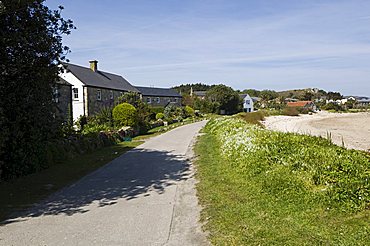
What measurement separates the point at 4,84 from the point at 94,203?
441 cm

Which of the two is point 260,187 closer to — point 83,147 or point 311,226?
point 311,226

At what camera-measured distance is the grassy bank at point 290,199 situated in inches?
189

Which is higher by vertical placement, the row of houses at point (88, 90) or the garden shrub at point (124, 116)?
the row of houses at point (88, 90)

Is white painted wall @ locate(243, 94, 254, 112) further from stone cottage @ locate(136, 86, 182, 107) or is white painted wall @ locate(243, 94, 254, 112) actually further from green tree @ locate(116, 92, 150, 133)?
green tree @ locate(116, 92, 150, 133)

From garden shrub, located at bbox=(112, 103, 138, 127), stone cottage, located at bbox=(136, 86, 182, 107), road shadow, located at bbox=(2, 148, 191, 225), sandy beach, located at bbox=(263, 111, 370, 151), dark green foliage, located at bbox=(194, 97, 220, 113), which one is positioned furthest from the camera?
dark green foliage, located at bbox=(194, 97, 220, 113)

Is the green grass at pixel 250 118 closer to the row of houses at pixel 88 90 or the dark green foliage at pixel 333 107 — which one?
the row of houses at pixel 88 90

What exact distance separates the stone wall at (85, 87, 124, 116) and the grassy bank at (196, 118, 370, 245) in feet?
91.4

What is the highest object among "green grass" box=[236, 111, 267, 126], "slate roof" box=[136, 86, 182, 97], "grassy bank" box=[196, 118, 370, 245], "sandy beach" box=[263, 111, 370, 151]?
"slate roof" box=[136, 86, 182, 97]

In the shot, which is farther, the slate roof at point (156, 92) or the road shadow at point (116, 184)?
the slate roof at point (156, 92)

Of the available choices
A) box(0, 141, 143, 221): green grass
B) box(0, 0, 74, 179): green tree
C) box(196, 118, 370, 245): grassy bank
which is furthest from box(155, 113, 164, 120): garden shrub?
box(196, 118, 370, 245): grassy bank

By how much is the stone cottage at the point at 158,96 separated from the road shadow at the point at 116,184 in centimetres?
4249

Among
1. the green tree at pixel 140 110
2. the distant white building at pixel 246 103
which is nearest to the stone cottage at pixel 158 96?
the distant white building at pixel 246 103

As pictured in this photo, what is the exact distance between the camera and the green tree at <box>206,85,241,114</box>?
66875 mm

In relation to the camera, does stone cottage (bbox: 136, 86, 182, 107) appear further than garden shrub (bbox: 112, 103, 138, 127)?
Yes
